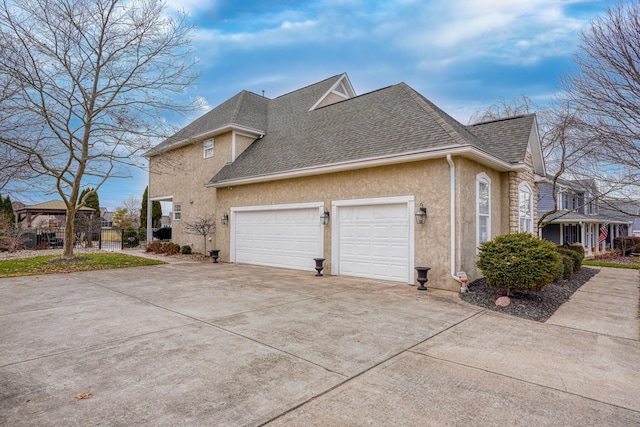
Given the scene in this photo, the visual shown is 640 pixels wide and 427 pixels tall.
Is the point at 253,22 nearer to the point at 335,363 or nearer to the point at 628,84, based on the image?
the point at 628,84

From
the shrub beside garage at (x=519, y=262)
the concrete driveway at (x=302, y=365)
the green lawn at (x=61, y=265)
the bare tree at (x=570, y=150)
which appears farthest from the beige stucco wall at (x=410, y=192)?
the green lawn at (x=61, y=265)

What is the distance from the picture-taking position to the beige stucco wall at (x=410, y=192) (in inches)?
→ 327

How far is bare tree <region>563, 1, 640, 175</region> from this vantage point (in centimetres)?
771

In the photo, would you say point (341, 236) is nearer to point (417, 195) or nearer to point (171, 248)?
point (417, 195)

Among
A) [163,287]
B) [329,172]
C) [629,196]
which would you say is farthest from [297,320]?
[629,196]

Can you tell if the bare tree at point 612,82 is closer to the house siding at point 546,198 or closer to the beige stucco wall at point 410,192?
the beige stucco wall at point 410,192

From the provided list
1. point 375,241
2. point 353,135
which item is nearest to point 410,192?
point 375,241

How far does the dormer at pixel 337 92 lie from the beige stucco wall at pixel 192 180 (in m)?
4.45

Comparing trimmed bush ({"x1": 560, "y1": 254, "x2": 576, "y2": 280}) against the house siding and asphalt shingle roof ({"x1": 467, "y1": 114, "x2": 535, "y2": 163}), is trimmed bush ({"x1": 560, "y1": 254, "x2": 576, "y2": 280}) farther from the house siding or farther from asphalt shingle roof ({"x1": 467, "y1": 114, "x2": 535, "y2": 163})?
the house siding

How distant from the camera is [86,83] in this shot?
12992 millimetres

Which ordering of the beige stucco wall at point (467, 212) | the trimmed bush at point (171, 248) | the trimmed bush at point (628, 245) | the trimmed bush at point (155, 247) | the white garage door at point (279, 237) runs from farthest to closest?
the trimmed bush at point (628, 245) < the trimmed bush at point (155, 247) < the trimmed bush at point (171, 248) < the white garage door at point (279, 237) < the beige stucco wall at point (467, 212)

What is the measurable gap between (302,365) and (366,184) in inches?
259

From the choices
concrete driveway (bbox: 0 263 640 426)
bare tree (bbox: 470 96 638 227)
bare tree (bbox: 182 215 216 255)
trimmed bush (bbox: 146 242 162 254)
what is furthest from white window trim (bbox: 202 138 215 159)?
bare tree (bbox: 470 96 638 227)

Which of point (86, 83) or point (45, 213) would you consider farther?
point (45, 213)
